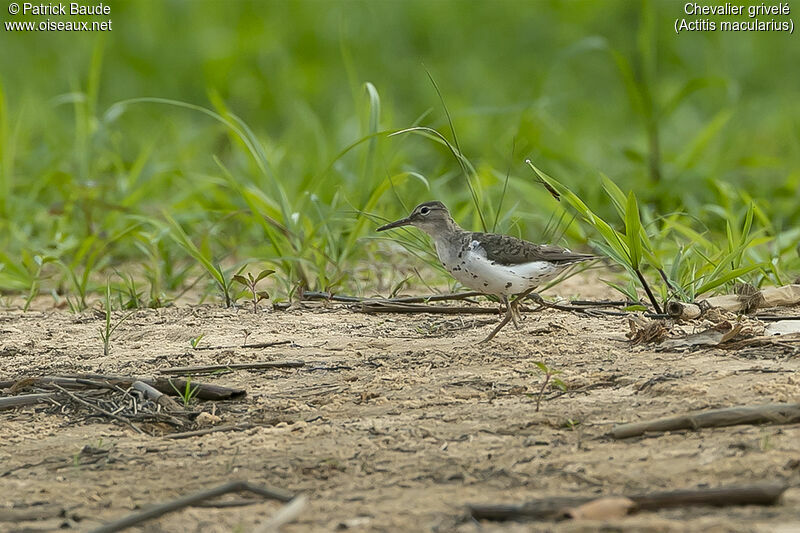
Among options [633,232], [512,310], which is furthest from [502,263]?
[633,232]

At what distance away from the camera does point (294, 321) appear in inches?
178

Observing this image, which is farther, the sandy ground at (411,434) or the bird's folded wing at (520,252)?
the bird's folded wing at (520,252)

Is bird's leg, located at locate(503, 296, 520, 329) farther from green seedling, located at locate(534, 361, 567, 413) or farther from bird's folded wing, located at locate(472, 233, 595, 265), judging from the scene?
green seedling, located at locate(534, 361, 567, 413)

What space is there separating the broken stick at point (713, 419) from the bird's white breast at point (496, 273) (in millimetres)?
1277

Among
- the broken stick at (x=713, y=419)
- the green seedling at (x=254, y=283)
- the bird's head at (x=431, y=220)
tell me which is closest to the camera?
the broken stick at (x=713, y=419)

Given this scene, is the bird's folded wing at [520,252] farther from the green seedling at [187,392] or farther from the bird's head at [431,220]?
the green seedling at [187,392]

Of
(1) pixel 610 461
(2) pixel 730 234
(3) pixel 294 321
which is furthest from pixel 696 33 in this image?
(1) pixel 610 461

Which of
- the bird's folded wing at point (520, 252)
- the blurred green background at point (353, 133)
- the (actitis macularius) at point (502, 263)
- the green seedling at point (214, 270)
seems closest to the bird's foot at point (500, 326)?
the (actitis macularius) at point (502, 263)

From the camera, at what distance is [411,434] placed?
3.22 metres

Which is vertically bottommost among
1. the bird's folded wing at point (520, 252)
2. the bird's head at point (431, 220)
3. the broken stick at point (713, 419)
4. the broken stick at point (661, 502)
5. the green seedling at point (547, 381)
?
the broken stick at point (661, 502)

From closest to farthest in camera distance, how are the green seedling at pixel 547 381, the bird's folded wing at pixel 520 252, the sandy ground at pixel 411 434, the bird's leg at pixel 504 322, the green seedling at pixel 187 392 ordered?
the sandy ground at pixel 411 434 → the green seedling at pixel 547 381 → the green seedling at pixel 187 392 → the bird's leg at pixel 504 322 → the bird's folded wing at pixel 520 252

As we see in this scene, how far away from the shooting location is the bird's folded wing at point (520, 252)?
4316 mm

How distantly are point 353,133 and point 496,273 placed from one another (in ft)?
13.8

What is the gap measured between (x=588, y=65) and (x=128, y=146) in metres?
5.23
